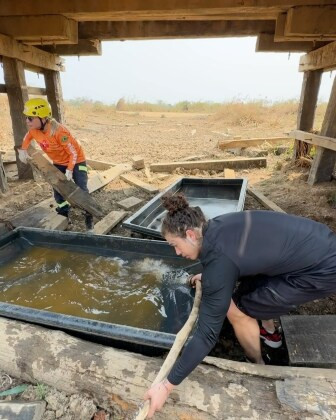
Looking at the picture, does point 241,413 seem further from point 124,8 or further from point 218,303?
point 124,8

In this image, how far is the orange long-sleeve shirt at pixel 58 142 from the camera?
4.19 metres

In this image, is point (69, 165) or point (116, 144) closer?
point (69, 165)

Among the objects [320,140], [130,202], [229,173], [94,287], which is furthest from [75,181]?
[320,140]

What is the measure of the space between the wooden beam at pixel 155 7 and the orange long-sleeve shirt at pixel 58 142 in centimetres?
152

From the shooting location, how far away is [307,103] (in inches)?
266

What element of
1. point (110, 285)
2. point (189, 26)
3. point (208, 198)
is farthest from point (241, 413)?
point (189, 26)

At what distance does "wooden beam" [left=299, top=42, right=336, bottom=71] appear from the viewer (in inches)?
209

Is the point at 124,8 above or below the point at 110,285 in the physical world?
above

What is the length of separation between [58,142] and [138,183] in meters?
2.36

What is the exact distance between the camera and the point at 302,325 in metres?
2.18

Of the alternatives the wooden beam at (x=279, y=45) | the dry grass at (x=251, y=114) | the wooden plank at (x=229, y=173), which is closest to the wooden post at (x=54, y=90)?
the wooden plank at (x=229, y=173)

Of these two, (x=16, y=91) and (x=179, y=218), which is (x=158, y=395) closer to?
(x=179, y=218)

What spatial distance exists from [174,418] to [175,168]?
6.18 meters

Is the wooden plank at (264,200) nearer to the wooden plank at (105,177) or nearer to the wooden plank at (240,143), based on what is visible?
the wooden plank at (105,177)
